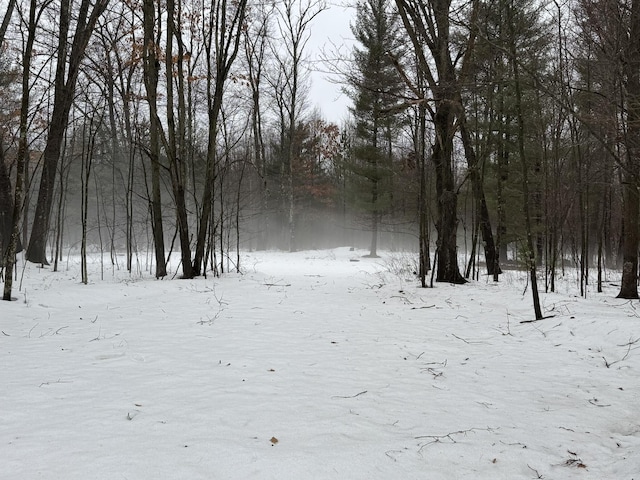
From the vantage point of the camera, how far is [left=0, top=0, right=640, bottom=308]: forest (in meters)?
5.96

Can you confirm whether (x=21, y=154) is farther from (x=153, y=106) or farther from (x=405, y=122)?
(x=405, y=122)

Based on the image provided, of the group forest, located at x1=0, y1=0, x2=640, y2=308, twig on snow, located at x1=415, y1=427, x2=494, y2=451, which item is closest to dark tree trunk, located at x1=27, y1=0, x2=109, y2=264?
forest, located at x1=0, y1=0, x2=640, y2=308

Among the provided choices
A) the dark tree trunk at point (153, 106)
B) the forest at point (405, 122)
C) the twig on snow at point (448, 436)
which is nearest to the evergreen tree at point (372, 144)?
the forest at point (405, 122)

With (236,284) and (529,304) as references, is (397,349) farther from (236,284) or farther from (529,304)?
(236,284)

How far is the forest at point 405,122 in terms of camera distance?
19.6ft

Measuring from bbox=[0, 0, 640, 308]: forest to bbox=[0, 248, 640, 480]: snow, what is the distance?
1470 mm

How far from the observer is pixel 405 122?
14.4 m

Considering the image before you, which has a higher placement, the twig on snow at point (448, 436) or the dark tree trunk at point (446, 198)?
the dark tree trunk at point (446, 198)

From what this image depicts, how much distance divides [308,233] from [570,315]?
2757cm

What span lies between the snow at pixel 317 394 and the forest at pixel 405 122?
147cm

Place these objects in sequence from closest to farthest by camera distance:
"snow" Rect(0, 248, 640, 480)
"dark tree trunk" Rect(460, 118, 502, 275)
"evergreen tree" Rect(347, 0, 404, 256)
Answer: "snow" Rect(0, 248, 640, 480) → "dark tree trunk" Rect(460, 118, 502, 275) → "evergreen tree" Rect(347, 0, 404, 256)

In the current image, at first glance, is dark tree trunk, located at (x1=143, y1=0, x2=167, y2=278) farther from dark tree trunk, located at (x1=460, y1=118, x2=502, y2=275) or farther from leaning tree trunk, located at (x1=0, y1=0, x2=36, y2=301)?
dark tree trunk, located at (x1=460, y1=118, x2=502, y2=275)

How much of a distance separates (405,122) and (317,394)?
13258 millimetres

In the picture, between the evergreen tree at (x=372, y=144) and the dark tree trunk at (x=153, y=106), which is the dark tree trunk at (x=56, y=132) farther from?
the evergreen tree at (x=372, y=144)
